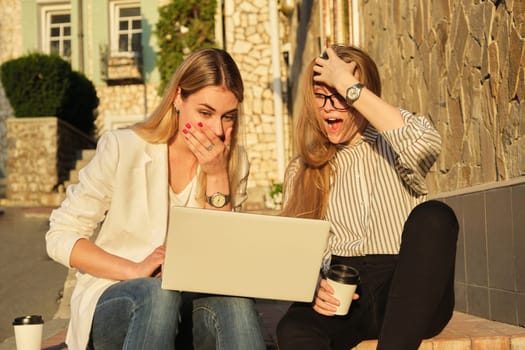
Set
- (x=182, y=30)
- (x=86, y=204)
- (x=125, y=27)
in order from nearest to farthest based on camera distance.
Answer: (x=86, y=204) → (x=182, y=30) → (x=125, y=27)

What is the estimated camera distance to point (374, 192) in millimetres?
2680

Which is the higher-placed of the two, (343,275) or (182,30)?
(182,30)

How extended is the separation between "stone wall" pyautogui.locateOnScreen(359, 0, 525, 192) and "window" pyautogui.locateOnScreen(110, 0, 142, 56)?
1337cm

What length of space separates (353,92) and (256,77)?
38.8 ft

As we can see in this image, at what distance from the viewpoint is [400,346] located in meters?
2.21

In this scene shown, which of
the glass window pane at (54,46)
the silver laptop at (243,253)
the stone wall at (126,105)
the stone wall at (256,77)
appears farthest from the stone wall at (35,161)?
the silver laptop at (243,253)

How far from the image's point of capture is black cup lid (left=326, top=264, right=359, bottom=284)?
7.34 feet

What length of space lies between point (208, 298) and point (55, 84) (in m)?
10.8

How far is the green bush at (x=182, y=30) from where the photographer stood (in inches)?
612

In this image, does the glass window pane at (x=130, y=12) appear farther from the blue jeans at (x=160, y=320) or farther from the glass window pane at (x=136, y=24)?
the blue jeans at (x=160, y=320)

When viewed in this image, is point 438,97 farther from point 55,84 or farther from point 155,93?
point 155,93

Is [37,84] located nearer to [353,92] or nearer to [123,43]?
[123,43]

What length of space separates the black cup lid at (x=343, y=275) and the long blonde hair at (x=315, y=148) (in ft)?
1.52

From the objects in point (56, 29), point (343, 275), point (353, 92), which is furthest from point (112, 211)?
point (56, 29)
